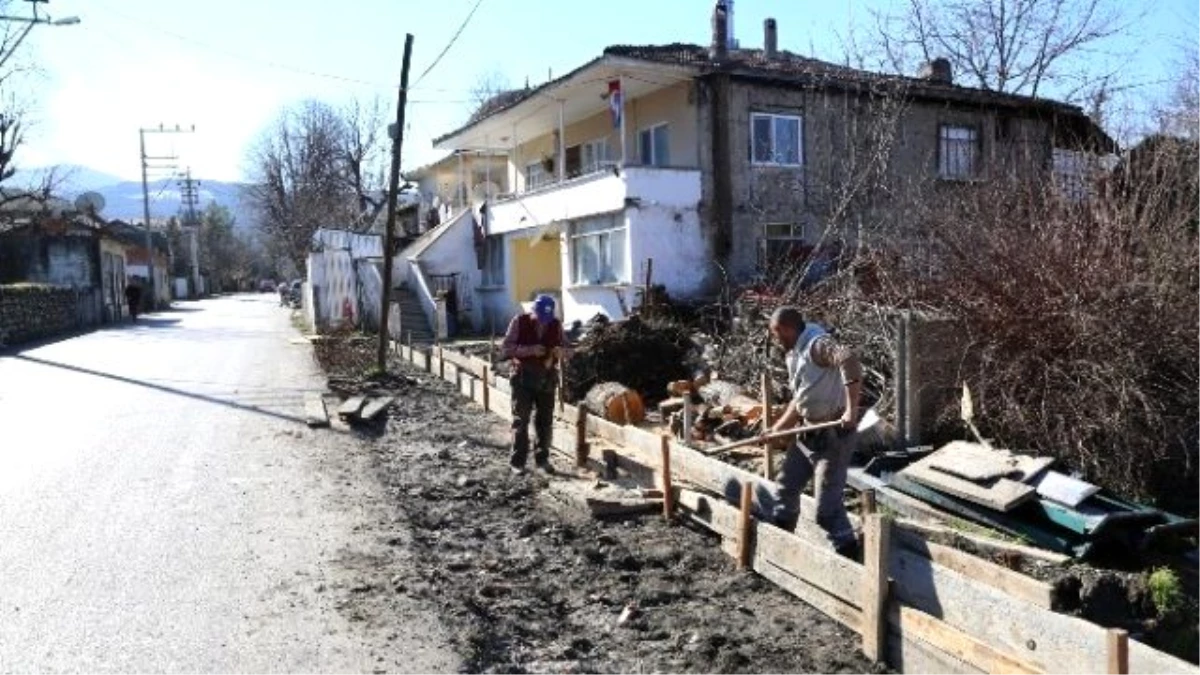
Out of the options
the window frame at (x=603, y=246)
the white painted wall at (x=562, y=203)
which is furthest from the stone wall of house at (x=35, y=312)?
the window frame at (x=603, y=246)

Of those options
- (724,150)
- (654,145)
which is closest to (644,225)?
(724,150)

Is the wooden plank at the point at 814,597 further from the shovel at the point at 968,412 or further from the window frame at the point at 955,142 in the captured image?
the window frame at the point at 955,142

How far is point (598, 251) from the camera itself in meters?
20.9

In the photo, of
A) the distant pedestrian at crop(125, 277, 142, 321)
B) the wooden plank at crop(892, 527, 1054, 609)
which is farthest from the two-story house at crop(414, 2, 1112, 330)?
the distant pedestrian at crop(125, 277, 142, 321)

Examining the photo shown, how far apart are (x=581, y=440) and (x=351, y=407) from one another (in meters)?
4.66

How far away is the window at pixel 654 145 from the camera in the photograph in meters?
21.6

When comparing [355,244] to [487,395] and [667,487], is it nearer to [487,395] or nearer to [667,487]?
[487,395]

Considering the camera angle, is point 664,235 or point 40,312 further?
point 40,312

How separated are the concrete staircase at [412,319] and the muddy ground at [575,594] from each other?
667 inches

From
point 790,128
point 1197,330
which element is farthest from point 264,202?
point 1197,330

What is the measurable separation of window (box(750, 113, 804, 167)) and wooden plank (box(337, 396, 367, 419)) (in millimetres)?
10680

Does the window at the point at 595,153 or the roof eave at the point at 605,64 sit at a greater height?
the roof eave at the point at 605,64

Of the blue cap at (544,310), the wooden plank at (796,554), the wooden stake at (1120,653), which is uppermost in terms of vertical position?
the blue cap at (544,310)

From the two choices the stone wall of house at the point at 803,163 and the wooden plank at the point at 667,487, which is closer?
the wooden plank at the point at 667,487
